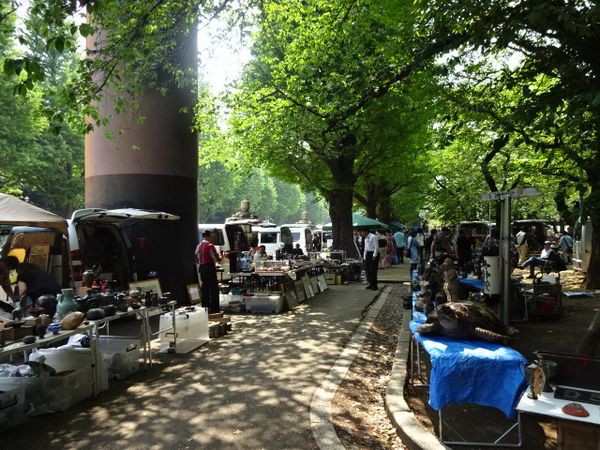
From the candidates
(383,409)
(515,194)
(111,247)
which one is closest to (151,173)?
(111,247)

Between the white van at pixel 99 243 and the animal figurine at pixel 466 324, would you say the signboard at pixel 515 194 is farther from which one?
the white van at pixel 99 243

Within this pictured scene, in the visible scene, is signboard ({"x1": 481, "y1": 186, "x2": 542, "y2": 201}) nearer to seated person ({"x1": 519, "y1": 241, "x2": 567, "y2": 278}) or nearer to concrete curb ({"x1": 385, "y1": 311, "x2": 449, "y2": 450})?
concrete curb ({"x1": 385, "y1": 311, "x2": 449, "y2": 450})

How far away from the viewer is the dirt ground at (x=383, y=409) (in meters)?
4.14

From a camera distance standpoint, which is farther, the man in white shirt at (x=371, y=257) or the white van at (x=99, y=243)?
the man in white shirt at (x=371, y=257)

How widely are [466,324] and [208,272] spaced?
19.2 feet

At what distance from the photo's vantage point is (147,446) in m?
3.88

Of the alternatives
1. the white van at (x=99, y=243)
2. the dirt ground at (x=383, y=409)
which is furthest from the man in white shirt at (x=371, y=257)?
the white van at (x=99, y=243)

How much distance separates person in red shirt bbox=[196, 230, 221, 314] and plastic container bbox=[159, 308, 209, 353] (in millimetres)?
1994

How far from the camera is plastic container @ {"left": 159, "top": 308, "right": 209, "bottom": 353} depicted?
682 cm

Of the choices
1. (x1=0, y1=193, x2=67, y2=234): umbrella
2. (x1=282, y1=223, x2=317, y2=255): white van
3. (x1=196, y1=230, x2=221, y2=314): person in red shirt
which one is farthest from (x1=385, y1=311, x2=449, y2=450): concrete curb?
(x1=282, y1=223, x2=317, y2=255): white van

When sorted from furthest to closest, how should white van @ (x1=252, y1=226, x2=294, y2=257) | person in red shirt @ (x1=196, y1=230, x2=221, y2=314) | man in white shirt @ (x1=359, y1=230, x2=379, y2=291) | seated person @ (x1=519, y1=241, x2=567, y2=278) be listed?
white van @ (x1=252, y1=226, x2=294, y2=257)
seated person @ (x1=519, y1=241, x2=567, y2=278)
man in white shirt @ (x1=359, y1=230, x2=379, y2=291)
person in red shirt @ (x1=196, y1=230, x2=221, y2=314)

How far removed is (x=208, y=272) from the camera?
9320 mm

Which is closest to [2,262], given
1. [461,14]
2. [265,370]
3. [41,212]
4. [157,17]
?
[41,212]

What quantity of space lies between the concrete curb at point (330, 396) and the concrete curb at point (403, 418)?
60cm
